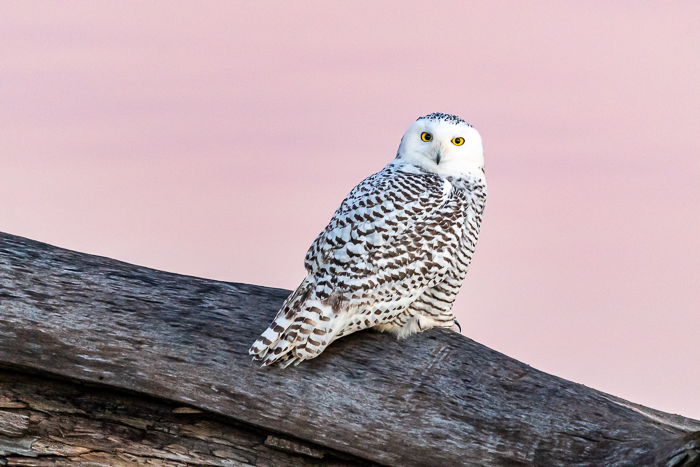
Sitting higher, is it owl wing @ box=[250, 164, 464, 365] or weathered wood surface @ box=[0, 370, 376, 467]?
owl wing @ box=[250, 164, 464, 365]

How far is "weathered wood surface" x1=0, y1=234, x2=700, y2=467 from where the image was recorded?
4328 mm

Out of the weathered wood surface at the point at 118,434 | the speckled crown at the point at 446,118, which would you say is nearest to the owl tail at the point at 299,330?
the weathered wood surface at the point at 118,434

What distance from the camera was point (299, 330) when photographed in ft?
14.0

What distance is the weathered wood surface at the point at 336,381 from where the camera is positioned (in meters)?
4.33

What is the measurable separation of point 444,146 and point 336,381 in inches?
67.0

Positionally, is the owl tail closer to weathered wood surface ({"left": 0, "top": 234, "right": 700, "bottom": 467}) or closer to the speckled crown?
weathered wood surface ({"left": 0, "top": 234, "right": 700, "bottom": 467})

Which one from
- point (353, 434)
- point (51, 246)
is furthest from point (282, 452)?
point (51, 246)

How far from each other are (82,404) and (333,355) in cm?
167

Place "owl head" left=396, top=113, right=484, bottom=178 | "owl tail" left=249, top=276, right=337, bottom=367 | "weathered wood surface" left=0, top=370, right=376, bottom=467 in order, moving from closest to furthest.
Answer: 1. "owl tail" left=249, top=276, right=337, bottom=367
2. "weathered wood surface" left=0, top=370, right=376, bottom=467
3. "owl head" left=396, top=113, right=484, bottom=178

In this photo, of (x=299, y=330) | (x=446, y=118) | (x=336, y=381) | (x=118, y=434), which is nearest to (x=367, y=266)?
(x=299, y=330)

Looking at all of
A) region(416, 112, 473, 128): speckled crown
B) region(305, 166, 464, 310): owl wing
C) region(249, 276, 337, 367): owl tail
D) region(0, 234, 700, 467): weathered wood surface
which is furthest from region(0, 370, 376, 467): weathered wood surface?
region(416, 112, 473, 128): speckled crown

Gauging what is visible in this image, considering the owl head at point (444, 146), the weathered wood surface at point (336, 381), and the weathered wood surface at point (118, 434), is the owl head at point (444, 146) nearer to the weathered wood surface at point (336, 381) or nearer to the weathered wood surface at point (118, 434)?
the weathered wood surface at point (336, 381)

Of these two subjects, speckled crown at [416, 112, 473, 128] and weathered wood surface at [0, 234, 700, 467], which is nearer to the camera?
weathered wood surface at [0, 234, 700, 467]

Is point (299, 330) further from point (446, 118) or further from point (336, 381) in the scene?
point (446, 118)
